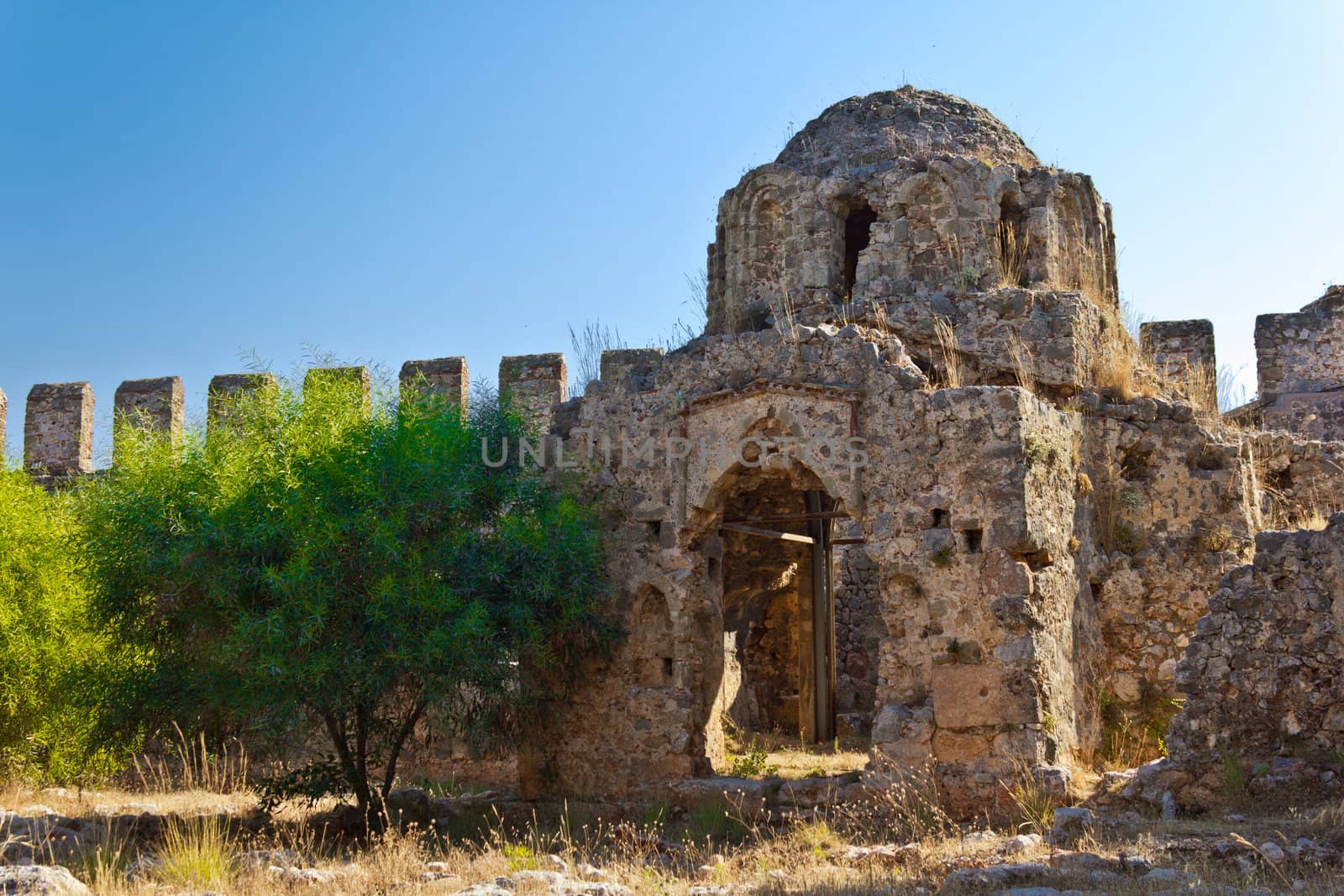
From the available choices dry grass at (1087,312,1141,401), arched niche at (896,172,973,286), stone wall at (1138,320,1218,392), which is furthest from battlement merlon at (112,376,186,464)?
stone wall at (1138,320,1218,392)

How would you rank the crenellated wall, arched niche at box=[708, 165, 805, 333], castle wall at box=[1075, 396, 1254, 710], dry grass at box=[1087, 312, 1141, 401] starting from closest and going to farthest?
castle wall at box=[1075, 396, 1254, 710]
dry grass at box=[1087, 312, 1141, 401]
arched niche at box=[708, 165, 805, 333]
the crenellated wall

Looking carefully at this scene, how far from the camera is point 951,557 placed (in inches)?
447

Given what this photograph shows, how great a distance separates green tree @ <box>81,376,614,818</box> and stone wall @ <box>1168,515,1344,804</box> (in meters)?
5.27

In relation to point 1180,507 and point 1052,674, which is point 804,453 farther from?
point 1180,507

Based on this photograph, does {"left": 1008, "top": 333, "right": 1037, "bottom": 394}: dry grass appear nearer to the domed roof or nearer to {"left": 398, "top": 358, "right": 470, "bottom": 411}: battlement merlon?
the domed roof

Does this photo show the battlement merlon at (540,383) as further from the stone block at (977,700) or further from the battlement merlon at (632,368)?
the stone block at (977,700)

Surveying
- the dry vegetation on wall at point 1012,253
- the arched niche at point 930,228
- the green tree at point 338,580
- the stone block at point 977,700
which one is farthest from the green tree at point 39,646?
the dry vegetation on wall at point 1012,253

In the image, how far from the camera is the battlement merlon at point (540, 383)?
17.6 metres

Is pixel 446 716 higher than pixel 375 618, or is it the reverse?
pixel 375 618

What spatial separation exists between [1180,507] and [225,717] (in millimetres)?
8986

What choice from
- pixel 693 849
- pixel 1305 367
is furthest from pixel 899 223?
pixel 693 849

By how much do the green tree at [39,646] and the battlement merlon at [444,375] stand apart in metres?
4.68

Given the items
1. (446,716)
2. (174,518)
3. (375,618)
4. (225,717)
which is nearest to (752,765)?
(446,716)

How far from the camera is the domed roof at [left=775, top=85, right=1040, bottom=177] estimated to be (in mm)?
15586
